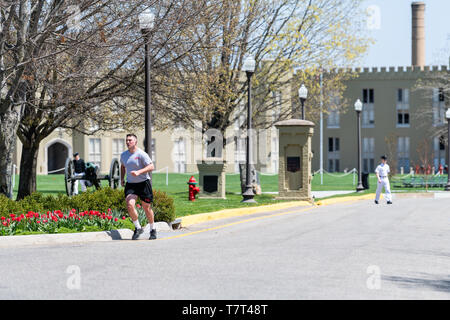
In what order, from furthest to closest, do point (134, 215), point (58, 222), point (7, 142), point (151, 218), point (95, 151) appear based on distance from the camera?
point (95, 151)
point (7, 142)
point (58, 222)
point (151, 218)
point (134, 215)

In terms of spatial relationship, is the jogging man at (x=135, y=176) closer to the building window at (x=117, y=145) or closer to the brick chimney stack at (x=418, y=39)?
the building window at (x=117, y=145)

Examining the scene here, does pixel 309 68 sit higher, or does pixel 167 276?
pixel 309 68

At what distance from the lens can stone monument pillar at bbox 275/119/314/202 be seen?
28.4 meters

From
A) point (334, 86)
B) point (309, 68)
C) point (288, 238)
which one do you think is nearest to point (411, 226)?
point (288, 238)

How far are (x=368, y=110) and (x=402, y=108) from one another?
141 inches

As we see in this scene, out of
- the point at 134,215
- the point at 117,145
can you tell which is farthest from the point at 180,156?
the point at 134,215

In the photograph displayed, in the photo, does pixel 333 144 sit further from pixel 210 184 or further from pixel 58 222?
pixel 58 222

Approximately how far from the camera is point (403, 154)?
87625mm

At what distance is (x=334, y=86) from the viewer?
3522 cm

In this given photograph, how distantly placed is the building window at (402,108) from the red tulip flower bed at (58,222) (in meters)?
76.4

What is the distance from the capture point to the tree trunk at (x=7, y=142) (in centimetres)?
1942
